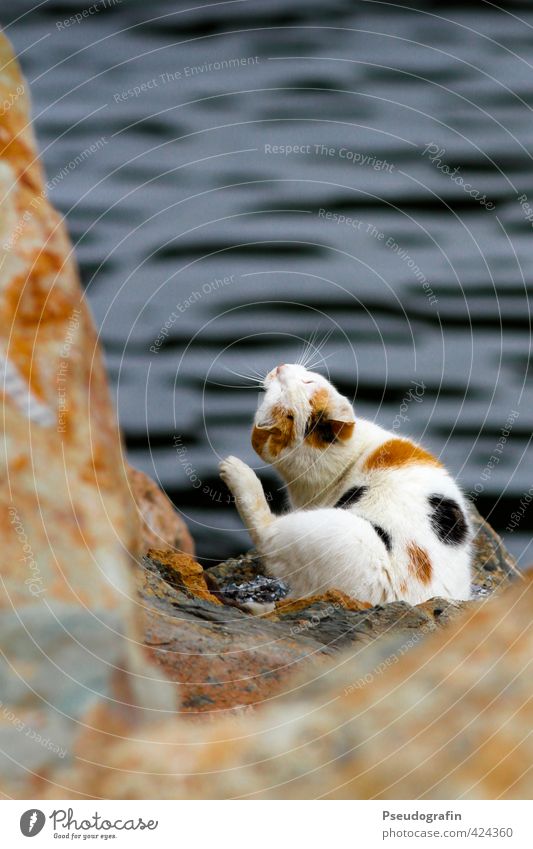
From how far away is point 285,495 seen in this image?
3.93 m

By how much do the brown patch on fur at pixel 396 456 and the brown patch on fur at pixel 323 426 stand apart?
13 cm

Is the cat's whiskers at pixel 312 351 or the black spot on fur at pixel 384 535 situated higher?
the cat's whiskers at pixel 312 351

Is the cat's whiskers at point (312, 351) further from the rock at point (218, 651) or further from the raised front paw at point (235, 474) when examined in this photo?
the rock at point (218, 651)

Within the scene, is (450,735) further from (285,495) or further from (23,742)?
(285,495)

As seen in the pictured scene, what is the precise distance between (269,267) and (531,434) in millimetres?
1482

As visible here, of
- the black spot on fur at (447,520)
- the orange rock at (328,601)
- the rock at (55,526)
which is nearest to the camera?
the rock at (55,526)

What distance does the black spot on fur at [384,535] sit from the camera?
3.05m

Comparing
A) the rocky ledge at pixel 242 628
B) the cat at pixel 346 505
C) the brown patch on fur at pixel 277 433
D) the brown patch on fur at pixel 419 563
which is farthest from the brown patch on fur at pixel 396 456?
the rocky ledge at pixel 242 628

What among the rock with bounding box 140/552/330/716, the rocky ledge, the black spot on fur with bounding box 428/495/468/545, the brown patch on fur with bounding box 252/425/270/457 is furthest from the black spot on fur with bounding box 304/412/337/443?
the rock with bounding box 140/552/330/716

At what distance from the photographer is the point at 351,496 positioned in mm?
3383

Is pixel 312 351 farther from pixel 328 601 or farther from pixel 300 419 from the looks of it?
pixel 328 601

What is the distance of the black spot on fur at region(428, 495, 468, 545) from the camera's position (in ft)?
10.6

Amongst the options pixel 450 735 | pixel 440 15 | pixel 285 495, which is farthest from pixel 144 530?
pixel 440 15

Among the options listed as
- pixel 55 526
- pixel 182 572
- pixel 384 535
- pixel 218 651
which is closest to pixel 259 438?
pixel 384 535
